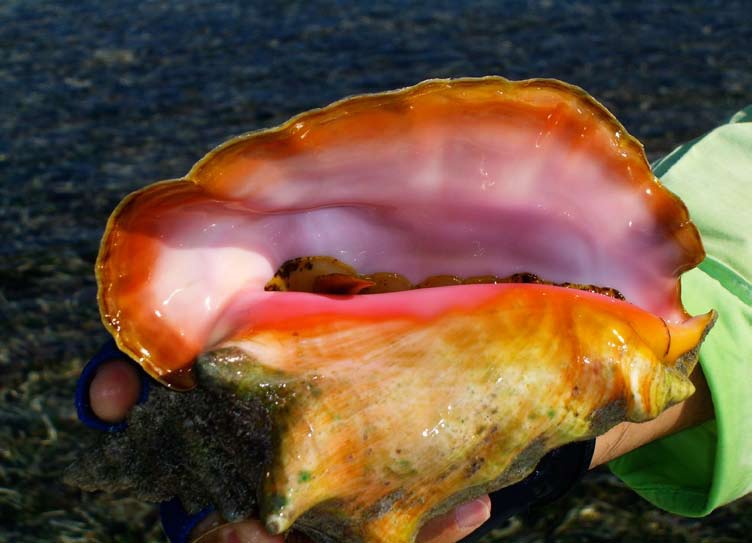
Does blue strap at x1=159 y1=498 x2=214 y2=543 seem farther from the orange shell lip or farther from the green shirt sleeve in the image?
the green shirt sleeve

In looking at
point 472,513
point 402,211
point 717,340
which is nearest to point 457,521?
point 472,513

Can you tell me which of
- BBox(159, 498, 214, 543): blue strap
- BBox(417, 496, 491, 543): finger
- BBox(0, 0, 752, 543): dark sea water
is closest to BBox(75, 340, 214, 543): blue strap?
BBox(159, 498, 214, 543): blue strap

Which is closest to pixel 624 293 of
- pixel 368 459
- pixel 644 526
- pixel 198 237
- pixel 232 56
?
pixel 368 459

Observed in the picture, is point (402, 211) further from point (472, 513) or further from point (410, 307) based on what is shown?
point (472, 513)

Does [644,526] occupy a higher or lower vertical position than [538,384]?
lower

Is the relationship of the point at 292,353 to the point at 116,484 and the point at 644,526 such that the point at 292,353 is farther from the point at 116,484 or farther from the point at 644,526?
the point at 644,526

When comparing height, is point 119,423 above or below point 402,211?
below
